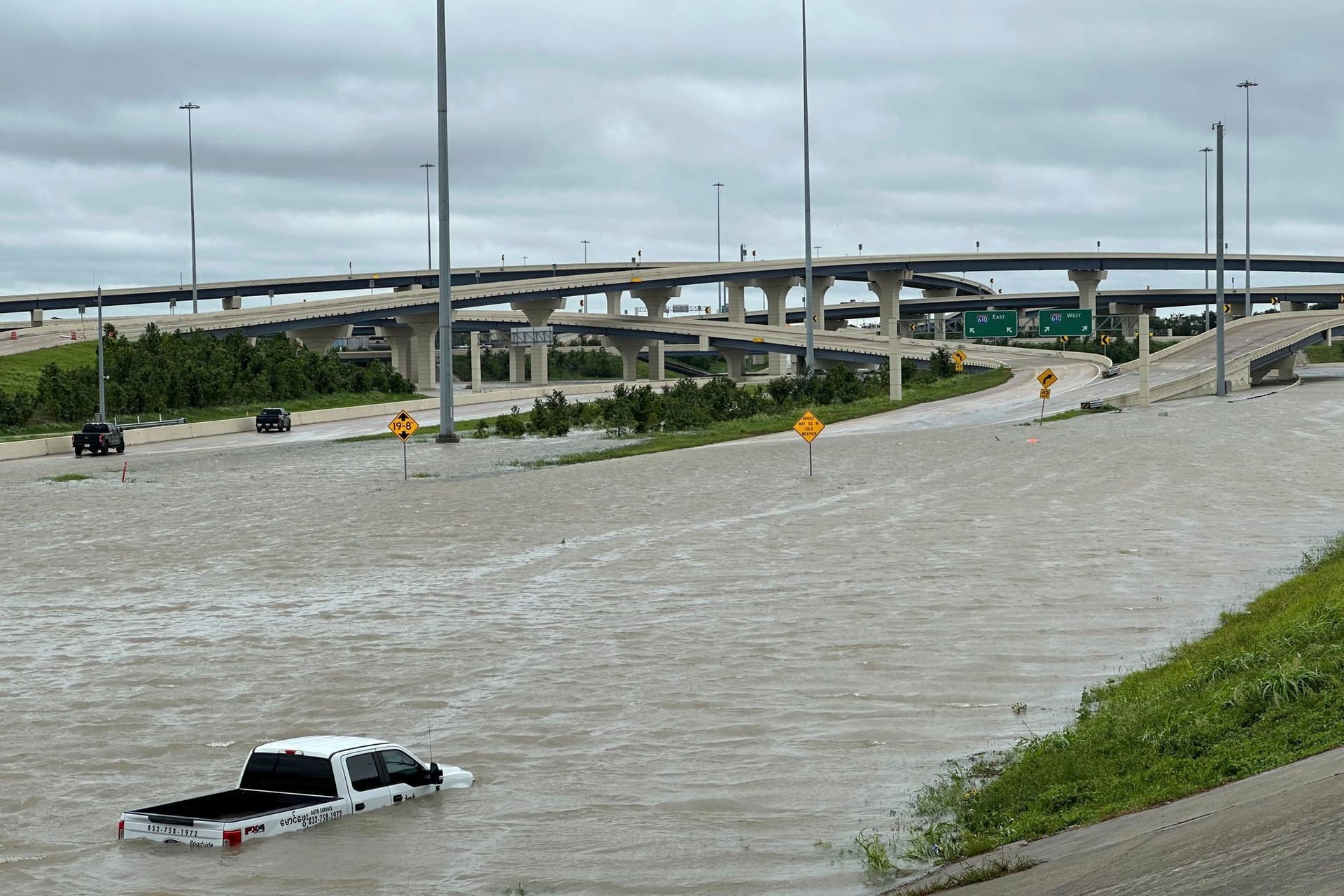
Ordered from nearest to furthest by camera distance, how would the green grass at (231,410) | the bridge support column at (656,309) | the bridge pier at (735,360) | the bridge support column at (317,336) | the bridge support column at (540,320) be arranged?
the green grass at (231,410) → the bridge support column at (317,336) → the bridge support column at (540,320) → the bridge pier at (735,360) → the bridge support column at (656,309)

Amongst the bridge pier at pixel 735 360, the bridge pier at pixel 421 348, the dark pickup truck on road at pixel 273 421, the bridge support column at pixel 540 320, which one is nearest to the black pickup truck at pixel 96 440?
the dark pickup truck on road at pixel 273 421

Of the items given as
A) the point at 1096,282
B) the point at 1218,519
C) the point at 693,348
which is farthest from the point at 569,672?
the point at 1096,282

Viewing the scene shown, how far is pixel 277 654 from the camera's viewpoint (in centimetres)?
2372

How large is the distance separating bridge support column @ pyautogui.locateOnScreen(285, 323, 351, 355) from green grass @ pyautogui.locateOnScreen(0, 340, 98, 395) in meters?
24.3

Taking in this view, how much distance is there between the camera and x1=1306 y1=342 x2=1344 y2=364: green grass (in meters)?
140

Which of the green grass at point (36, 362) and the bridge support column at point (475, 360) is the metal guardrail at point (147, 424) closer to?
the green grass at point (36, 362)

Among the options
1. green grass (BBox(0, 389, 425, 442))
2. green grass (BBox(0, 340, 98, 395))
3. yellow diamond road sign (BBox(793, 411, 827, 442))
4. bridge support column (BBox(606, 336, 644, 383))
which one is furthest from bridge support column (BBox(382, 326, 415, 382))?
yellow diamond road sign (BBox(793, 411, 827, 442))

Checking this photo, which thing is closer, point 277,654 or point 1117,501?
point 277,654

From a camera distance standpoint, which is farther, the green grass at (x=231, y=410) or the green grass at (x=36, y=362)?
the green grass at (x=36, y=362)

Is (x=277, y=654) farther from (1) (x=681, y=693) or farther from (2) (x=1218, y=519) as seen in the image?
(2) (x=1218, y=519)

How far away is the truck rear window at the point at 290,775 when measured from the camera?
15172mm

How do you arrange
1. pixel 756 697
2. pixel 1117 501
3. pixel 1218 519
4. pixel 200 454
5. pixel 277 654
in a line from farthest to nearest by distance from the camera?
pixel 200 454 < pixel 1117 501 < pixel 1218 519 < pixel 277 654 < pixel 756 697

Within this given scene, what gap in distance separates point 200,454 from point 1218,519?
154ft

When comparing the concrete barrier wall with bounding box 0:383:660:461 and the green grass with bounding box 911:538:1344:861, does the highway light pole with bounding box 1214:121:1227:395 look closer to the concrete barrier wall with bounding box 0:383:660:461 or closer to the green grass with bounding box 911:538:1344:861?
the concrete barrier wall with bounding box 0:383:660:461
